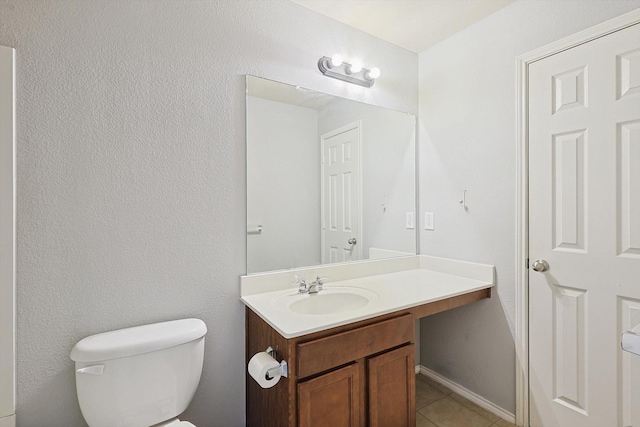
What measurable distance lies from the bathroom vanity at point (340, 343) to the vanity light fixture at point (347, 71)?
3.78 feet

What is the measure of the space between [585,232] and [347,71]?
59.9 inches

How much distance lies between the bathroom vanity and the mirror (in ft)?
0.59

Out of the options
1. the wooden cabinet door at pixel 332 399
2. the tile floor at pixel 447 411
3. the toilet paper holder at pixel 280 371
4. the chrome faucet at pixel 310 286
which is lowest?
the tile floor at pixel 447 411

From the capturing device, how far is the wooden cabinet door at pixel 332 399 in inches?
47.8

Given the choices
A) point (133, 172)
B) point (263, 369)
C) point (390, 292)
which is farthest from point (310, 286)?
point (133, 172)

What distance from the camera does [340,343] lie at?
1.29 m

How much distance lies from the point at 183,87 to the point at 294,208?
82 centimetres

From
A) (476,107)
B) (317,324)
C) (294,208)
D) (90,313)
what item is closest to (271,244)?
(294,208)

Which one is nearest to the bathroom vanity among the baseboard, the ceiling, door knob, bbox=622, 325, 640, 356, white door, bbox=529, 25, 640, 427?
white door, bbox=529, 25, 640, 427

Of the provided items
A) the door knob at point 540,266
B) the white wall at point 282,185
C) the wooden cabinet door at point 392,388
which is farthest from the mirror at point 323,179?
the door knob at point 540,266

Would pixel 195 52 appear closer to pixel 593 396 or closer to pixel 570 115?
pixel 570 115

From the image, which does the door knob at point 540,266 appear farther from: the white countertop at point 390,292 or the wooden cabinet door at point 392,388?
the wooden cabinet door at point 392,388

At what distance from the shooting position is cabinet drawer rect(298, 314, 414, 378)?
1.22 meters

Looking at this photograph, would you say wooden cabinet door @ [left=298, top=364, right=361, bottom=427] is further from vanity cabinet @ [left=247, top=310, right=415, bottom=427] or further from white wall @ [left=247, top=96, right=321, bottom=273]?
white wall @ [left=247, top=96, right=321, bottom=273]
